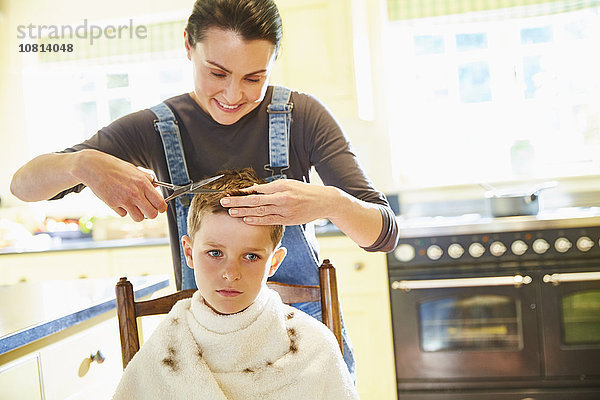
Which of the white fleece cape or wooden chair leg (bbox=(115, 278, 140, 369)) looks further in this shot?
wooden chair leg (bbox=(115, 278, 140, 369))

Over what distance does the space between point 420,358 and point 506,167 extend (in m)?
1.37

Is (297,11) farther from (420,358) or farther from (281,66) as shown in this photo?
(420,358)

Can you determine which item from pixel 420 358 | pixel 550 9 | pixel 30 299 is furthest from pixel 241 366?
pixel 550 9

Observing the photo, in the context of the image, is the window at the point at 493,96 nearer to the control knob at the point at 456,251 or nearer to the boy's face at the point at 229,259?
the control knob at the point at 456,251

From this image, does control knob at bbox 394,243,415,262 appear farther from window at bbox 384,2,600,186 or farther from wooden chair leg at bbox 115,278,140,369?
wooden chair leg at bbox 115,278,140,369

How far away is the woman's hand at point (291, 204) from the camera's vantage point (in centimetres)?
100

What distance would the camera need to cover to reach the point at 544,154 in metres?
3.54

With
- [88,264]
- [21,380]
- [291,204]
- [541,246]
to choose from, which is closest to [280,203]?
[291,204]

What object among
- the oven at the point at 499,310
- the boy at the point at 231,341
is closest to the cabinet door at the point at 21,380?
the boy at the point at 231,341

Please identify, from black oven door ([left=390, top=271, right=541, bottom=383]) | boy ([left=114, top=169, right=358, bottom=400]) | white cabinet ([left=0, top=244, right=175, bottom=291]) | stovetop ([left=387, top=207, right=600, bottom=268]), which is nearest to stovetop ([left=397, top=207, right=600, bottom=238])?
stovetop ([left=387, top=207, right=600, bottom=268])

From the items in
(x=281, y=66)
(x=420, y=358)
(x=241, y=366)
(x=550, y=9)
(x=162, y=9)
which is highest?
(x=162, y=9)

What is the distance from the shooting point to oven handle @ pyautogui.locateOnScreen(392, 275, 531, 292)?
2684 mm

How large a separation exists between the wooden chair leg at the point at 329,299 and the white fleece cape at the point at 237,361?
0.25 feet

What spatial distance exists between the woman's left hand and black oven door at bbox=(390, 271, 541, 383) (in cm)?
184
